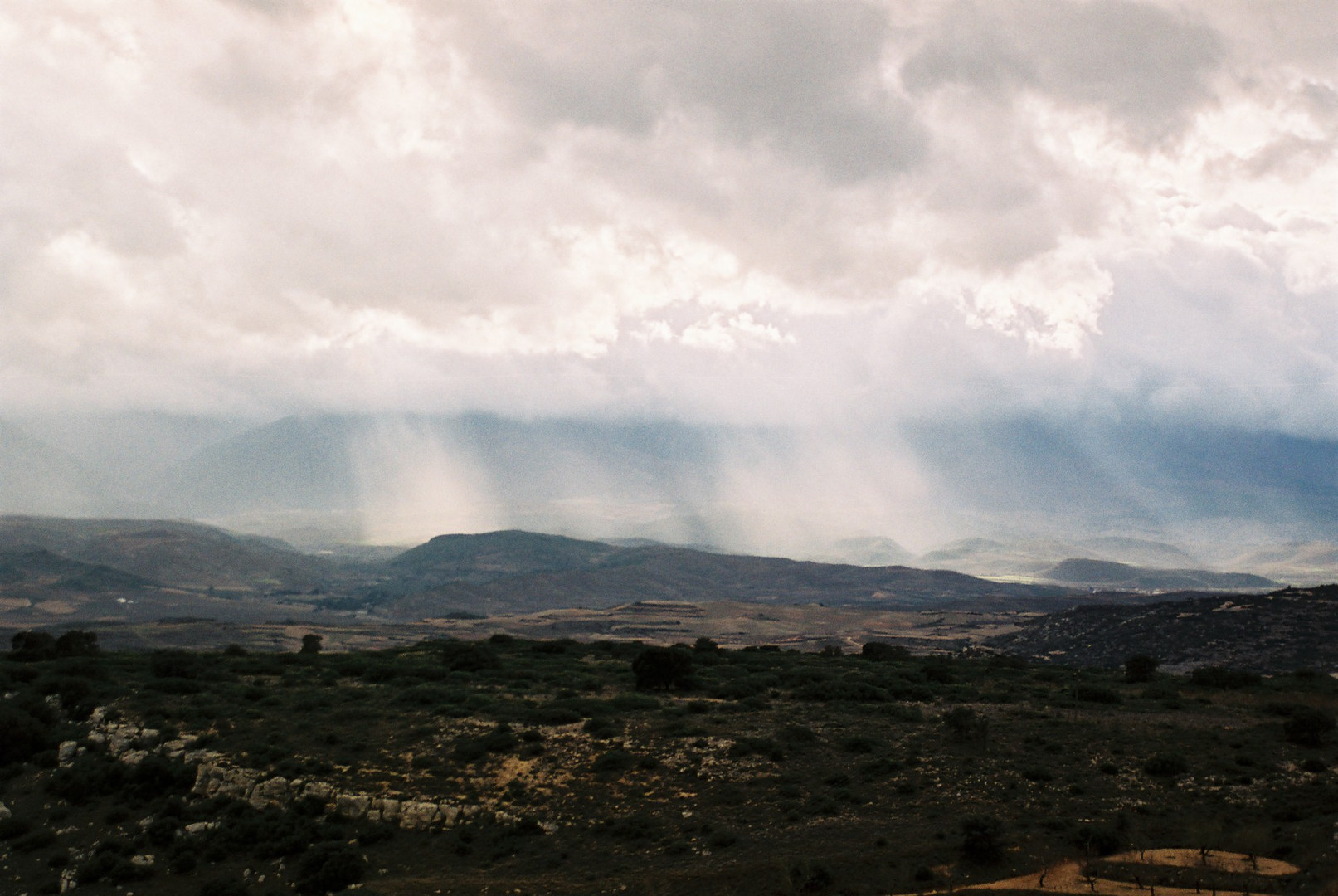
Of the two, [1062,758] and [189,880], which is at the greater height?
[1062,758]

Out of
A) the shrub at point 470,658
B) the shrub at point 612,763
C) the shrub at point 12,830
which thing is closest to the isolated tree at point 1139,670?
the shrub at point 612,763

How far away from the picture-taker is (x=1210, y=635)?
391ft

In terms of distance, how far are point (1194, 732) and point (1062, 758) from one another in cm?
675

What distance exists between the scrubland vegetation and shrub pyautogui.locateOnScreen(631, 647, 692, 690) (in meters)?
0.15

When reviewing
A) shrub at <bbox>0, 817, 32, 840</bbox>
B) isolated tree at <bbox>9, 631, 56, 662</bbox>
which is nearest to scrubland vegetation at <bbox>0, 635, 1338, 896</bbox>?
shrub at <bbox>0, 817, 32, 840</bbox>

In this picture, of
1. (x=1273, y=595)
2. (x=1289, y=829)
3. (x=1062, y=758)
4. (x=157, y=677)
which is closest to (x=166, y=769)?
(x=157, y=677)

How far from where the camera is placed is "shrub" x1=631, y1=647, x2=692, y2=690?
1866 inches

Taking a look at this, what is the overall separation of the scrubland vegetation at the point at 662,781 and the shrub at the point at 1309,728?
0.10 meters

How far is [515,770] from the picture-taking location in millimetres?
34062

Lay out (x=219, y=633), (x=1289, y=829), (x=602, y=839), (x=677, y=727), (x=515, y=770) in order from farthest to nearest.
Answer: (x=219, y=633), (x=677, y=727), (x=515, y=770), (x=602, y=839), (x=1289, y=829)

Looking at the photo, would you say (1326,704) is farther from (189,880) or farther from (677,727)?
(189,880)

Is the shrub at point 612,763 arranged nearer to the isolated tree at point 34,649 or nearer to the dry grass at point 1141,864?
the dry grass at point 1141,864

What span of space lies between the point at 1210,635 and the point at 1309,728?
330 feet

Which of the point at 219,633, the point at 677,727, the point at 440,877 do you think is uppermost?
the point at 677,727
